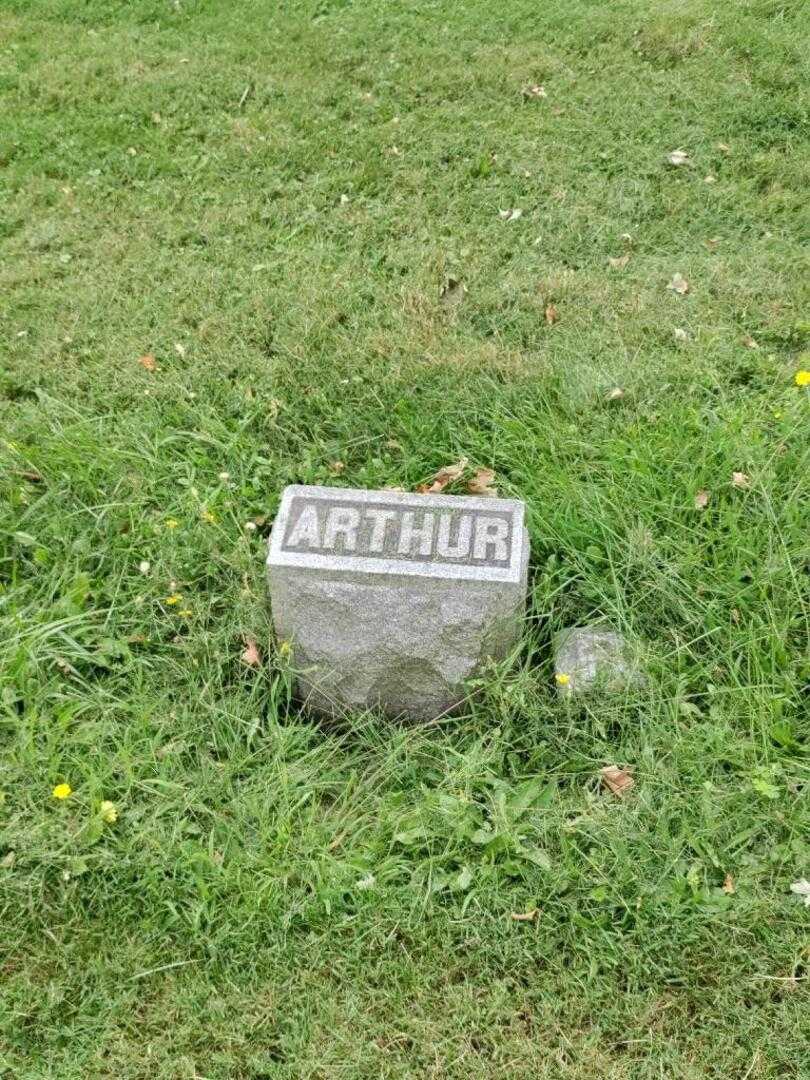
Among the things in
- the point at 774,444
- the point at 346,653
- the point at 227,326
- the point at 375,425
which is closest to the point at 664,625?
the point at 774,444

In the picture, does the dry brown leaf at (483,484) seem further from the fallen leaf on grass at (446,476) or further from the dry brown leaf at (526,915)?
the dry brown leaf at (526,915)

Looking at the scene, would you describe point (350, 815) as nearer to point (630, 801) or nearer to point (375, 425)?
point (630, 801)

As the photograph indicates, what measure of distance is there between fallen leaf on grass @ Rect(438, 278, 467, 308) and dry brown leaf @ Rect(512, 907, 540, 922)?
8.94 ft

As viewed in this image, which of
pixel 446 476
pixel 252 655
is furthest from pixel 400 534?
pixel 446 476

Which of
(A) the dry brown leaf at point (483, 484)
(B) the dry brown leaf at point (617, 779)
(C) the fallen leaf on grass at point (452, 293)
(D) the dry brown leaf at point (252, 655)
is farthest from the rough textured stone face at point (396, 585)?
(C) the fallen leaf on grass at point (452, 293)

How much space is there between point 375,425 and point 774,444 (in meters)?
1.51

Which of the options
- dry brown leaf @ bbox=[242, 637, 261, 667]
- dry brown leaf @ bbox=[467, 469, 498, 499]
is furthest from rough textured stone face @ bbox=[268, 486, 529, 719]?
dry brown leaf @ bbox=[467, 469, 498, 499]

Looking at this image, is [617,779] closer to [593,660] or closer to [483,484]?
[593,660]

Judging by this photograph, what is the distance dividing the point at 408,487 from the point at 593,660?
3.45 feet

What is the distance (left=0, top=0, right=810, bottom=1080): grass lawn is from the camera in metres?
2.39

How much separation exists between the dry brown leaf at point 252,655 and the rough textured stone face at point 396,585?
166 mm

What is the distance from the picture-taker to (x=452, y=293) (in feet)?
14.2

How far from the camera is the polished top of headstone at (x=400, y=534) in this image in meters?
2.67

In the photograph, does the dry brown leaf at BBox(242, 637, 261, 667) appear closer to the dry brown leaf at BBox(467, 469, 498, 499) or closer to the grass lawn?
the grass lawn
